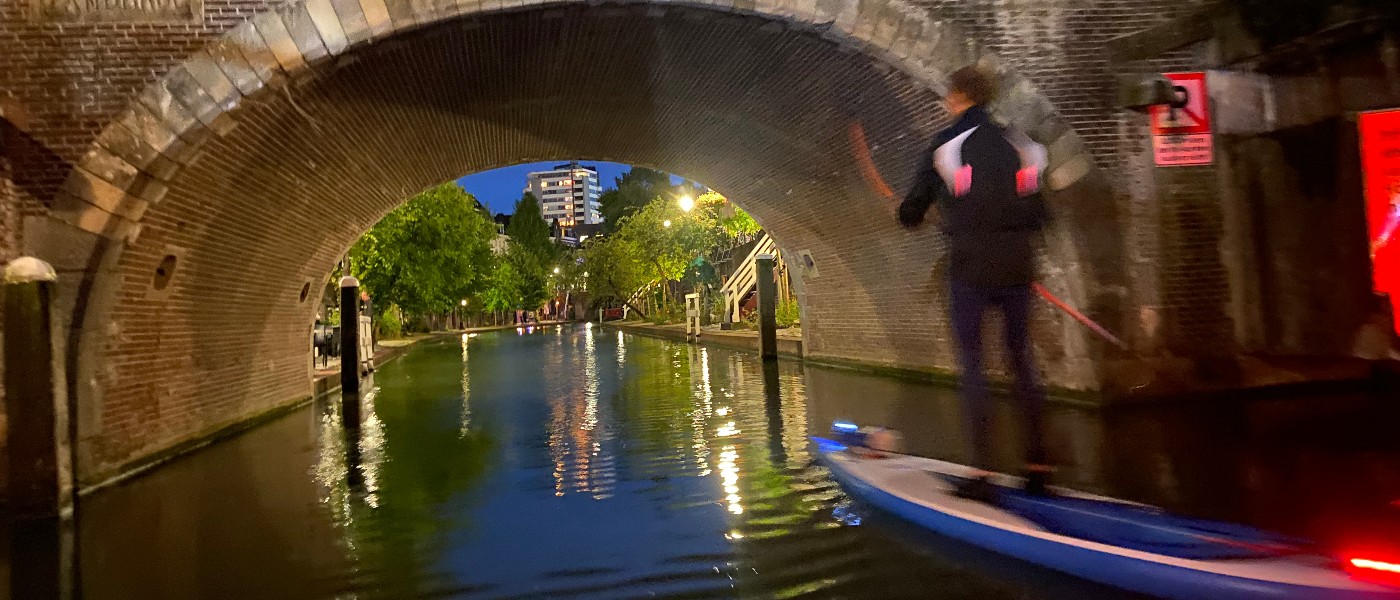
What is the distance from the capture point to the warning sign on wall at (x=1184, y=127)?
6.88 meters

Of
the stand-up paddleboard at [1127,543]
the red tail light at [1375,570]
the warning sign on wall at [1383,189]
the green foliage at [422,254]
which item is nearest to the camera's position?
the red tail light at [1375,570]

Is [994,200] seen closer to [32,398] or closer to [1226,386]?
[1226,386]

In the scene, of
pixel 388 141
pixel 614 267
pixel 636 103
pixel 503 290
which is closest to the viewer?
pixel 388 141

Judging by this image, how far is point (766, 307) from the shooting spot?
15000 millimetres

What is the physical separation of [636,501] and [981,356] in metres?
2.06

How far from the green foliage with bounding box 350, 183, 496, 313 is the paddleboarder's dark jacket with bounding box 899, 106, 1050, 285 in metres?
22.2

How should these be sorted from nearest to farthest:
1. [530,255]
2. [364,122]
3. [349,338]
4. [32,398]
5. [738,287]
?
[32,398] < [364,122] < [349,338] < [738,287] < [530,255]

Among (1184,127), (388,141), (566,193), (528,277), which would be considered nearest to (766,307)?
(388,141)

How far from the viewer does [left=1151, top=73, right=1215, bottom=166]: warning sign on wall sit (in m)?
6.88

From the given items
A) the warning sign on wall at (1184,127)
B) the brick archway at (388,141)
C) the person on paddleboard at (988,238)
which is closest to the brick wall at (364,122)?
the brick archway at (388,141)

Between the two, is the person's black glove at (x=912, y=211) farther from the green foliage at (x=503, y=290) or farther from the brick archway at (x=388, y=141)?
the green foliage at (x=503, y=290)

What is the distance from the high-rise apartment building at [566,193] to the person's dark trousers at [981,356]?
578ft

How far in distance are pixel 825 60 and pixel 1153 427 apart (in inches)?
158

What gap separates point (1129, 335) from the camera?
22.6 feet
